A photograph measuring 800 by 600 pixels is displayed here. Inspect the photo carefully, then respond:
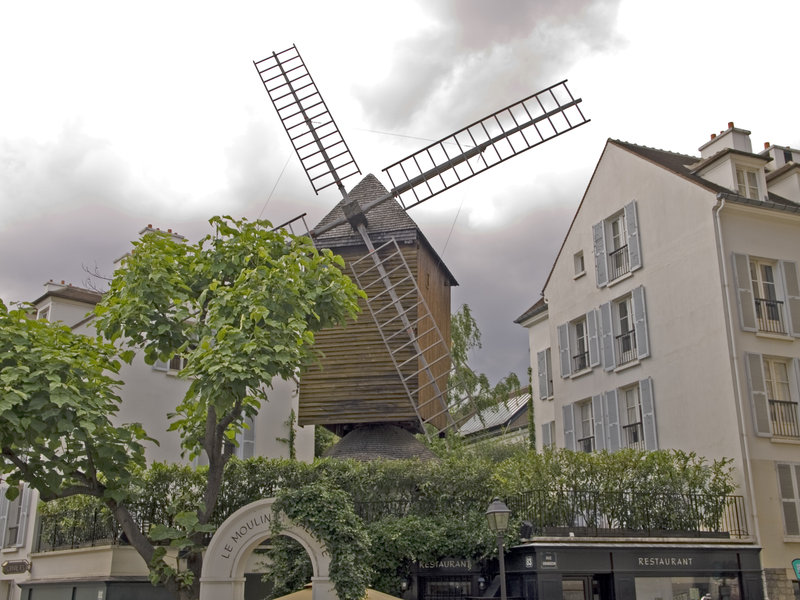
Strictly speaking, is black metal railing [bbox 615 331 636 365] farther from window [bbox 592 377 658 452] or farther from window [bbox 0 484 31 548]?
window [bbox 0 484 31 548]

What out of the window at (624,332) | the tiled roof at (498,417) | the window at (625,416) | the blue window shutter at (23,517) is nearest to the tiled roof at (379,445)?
the window at (625,416)

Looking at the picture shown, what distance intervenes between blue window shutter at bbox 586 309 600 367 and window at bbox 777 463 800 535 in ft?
18.7

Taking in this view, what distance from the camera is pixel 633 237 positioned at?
22.0 meters

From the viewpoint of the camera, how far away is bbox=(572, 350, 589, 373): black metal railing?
2350cm

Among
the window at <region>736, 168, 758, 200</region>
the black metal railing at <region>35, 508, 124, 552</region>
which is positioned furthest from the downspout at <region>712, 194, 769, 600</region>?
the black metal railing at <region>35, 508, 124, 552</region>

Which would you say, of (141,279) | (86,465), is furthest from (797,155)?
(86,465)

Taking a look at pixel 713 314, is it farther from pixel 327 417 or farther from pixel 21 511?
Result: pixel 21 511

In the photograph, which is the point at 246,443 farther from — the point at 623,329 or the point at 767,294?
the point at 767,294

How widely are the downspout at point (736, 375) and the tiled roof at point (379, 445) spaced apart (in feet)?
24.7

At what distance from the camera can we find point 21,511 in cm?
2225

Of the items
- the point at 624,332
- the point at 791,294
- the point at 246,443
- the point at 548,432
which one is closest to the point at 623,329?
the point at 624,332

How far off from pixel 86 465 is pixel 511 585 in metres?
8.06

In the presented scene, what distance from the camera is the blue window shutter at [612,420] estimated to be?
21422 mm

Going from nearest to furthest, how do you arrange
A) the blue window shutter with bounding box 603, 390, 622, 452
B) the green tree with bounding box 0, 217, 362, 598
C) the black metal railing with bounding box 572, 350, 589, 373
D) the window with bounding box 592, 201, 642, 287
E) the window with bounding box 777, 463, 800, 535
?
the green tree with bounding box 0, 217, 362, 598, the window with bounding box 777, 463, 800, 535, the blue window shutter with bounding box 603, 390, 622, 452, the window with bounding box 592, 201, 642, 287, the black metal railing with bounding box 572, 350, 589, 373
